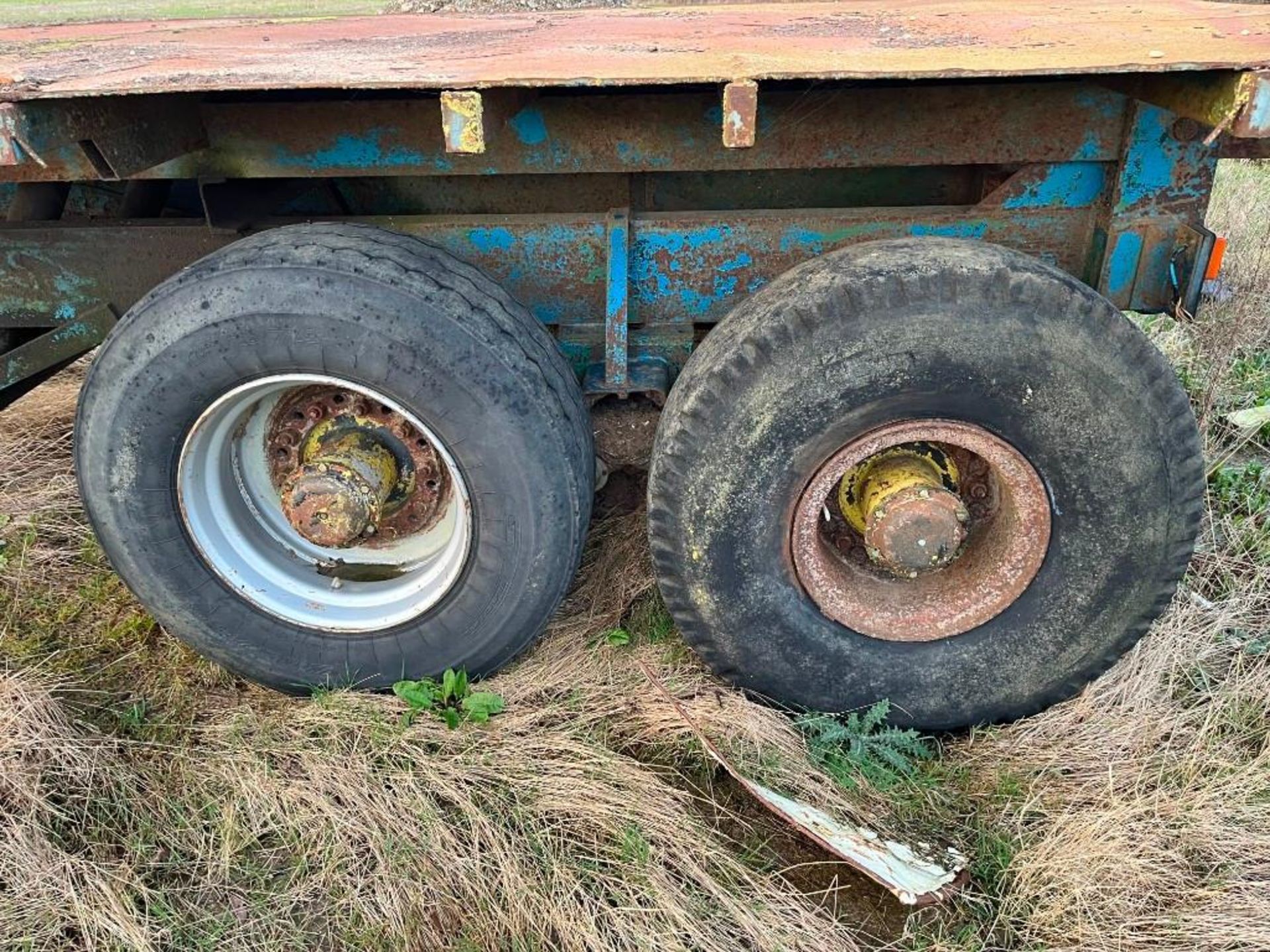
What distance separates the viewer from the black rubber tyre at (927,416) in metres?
2.17

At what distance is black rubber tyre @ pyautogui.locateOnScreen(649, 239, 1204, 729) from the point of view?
217cm

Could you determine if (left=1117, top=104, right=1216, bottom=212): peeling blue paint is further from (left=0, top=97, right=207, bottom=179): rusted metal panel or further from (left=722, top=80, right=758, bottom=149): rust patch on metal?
(left=0, top=97, right=207, bottom=179): rusted metal panel

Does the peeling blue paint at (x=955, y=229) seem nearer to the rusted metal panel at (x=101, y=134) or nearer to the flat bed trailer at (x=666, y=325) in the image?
the flat bed trailer at (x=666, y=325)

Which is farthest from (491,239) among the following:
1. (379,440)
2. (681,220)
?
(379,440)

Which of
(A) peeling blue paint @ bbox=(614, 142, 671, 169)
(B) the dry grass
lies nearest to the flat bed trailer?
(A) peeling blue paint @ bbox=(614, 142, 671, 169)

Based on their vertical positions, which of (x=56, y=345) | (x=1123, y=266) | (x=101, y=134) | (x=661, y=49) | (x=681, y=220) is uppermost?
(x=661, y=49)

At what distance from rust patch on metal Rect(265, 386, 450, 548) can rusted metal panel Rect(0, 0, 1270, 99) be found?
2.90 ft

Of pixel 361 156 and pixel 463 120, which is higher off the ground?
pixel 463 120

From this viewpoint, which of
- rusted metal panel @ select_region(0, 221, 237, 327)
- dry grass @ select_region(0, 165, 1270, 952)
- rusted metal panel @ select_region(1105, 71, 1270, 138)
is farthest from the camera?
rusted metal panel @ select_region(0, 221, 237, 327)

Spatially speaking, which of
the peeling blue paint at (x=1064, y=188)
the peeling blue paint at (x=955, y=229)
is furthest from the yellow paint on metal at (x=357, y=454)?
the peeling blue paint at (x=1064, y=188)

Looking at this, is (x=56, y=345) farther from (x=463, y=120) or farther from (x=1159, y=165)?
(x=1159, y=165)

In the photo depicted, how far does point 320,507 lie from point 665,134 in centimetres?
136

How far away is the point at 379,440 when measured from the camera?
8.75 ft

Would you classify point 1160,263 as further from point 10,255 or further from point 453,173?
point 10,255
